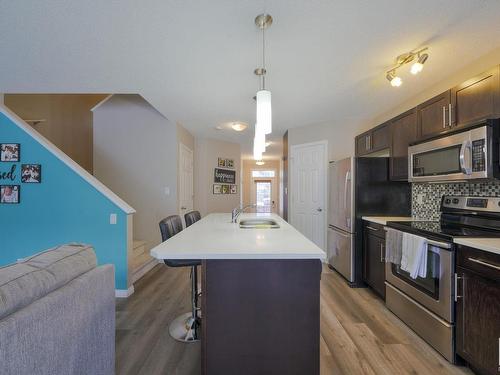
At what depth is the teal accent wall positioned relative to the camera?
9.14 feet

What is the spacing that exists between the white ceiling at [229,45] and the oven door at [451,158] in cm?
76

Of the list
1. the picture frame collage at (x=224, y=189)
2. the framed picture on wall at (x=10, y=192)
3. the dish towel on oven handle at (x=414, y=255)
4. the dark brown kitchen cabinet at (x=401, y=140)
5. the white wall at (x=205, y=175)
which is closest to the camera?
the dish towel on oven handle at (x=414, y=255)

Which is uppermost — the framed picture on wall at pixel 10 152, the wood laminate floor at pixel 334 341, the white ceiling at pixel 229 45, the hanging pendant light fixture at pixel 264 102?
the white ceiling at pixel 229 45

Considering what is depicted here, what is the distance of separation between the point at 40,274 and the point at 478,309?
2340 millimetres

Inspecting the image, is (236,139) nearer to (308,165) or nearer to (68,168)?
(308,165)

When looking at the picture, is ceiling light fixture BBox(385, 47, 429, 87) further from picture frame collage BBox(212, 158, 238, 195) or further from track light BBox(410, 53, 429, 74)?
picture frame collage BBox(212, 158, 238, 195)

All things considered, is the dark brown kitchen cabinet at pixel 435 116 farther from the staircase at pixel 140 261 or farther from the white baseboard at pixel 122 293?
the staircase at pixel 140 261

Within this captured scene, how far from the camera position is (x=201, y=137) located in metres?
5.34

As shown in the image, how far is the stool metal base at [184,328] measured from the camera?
1940mm

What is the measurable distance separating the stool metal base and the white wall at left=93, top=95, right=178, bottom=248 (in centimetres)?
208

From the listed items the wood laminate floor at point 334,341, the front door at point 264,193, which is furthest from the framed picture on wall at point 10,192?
the front door at point 264,193

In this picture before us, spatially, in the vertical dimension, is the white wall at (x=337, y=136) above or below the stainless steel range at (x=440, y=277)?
above

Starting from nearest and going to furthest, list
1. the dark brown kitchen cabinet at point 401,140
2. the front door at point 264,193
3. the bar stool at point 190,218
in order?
1. the dark brown kitchen cabinet at point 401,140
2. the bar stool at point 190,218
3. the front door at point 264,193

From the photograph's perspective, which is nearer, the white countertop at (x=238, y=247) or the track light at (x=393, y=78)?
the white countertop at (x=238, y=247)
